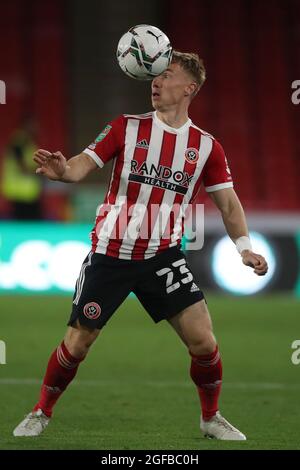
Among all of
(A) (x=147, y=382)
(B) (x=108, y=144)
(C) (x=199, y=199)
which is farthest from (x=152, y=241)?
(C) (x=199, y=199)

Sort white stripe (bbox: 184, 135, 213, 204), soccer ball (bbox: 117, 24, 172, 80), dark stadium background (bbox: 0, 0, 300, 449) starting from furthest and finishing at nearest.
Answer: dark stadium background (bbox: 0, 0, 300, 449) → white stripe (bbox: 184, 135, 213, 204) → soccer ball (bbox: 117, 24, 172, 80)

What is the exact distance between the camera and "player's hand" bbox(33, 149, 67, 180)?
460 centimetres

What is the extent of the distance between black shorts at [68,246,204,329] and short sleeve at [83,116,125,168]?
0.47 metres

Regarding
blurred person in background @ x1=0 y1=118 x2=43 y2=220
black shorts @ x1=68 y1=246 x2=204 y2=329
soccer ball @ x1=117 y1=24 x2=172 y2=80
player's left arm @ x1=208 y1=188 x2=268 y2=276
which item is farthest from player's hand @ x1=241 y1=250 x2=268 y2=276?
blurred person in background @ x1=0 y1=118 x2=43 y2=220

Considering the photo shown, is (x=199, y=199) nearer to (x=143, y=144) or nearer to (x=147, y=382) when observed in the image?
(x=147, y=382)

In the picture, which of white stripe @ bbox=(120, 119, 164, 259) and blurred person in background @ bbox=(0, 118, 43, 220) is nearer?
white stripe @ bbox=(120, 119, 164, 259)

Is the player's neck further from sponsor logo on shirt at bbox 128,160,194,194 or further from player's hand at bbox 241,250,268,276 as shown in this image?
player's hand at bbox 241,250,268,276

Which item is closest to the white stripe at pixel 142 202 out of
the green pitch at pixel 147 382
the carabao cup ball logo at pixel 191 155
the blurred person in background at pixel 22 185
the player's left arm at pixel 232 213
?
the carabao cup ball logo at pixel 191 155

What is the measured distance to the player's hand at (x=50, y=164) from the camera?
460 centimetres

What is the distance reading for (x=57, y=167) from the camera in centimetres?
462

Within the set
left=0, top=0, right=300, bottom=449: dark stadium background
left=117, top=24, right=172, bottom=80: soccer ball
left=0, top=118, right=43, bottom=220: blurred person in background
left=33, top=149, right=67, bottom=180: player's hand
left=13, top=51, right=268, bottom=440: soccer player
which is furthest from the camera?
left=0, top=118, right=43, bottom=220: blurred person in background

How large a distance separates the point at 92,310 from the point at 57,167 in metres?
0.69

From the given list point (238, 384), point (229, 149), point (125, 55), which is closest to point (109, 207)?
point (125, 55)

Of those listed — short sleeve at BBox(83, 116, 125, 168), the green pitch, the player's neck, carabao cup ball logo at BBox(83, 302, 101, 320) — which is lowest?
the green pitch
